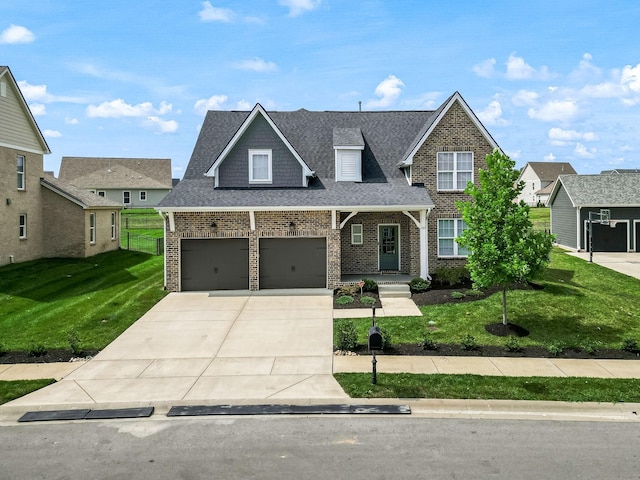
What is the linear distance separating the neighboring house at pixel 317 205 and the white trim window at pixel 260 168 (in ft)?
0.15

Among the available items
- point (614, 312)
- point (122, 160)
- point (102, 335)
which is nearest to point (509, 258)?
point (614, 312)

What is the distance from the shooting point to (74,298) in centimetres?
2055

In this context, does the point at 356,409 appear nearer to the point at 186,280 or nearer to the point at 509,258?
the point at 509,258

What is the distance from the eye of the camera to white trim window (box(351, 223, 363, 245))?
23.5 meters

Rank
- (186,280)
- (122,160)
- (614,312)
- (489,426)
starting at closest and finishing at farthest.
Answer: (489,426), (614,312), (186,280), (122,160)

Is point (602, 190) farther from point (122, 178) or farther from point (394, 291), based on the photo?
point (122, 178)

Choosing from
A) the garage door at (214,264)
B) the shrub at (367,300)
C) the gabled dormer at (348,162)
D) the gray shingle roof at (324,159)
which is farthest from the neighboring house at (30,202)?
the shrub at (367,300)

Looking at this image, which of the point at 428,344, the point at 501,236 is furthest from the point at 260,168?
the point at 428,344

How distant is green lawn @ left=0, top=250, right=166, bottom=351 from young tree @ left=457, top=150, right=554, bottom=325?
462 inches

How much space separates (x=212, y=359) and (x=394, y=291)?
→ 931 cm

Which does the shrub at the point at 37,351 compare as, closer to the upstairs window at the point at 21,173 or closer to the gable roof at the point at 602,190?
the upstairs window at the point at 21,173

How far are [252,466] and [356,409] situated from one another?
2837 millimetres

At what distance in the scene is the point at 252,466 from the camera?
7820 millimetres

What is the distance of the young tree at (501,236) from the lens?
15234 mm
